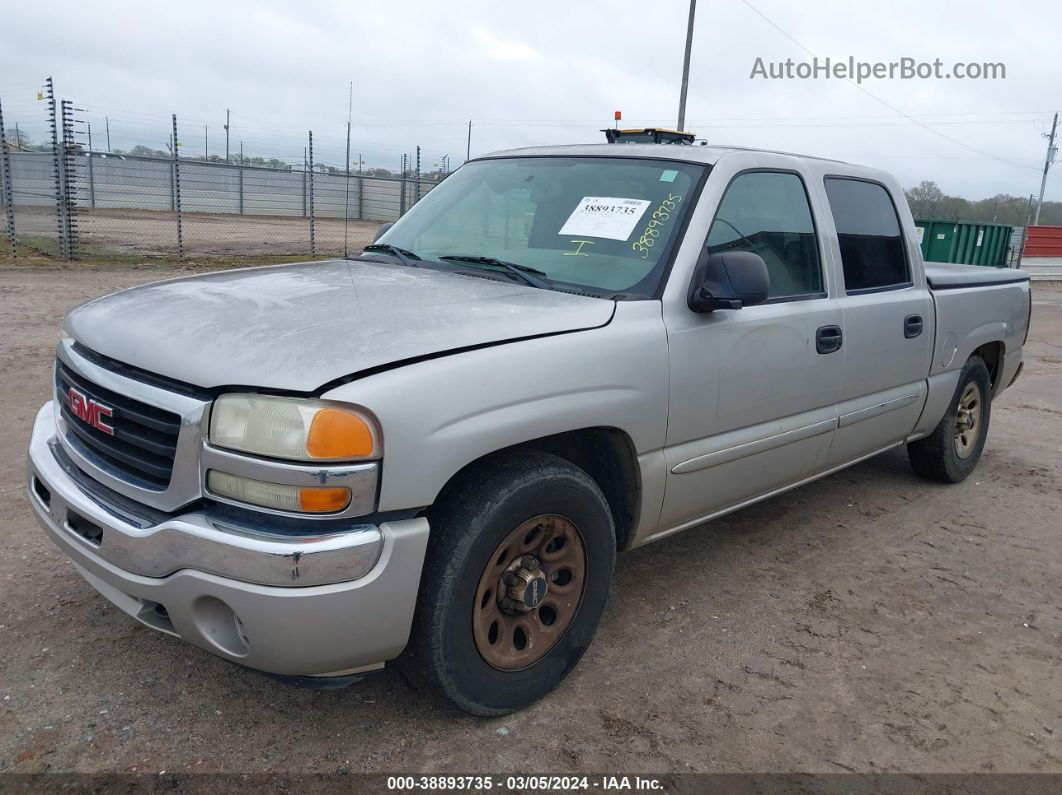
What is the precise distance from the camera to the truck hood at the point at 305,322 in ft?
7.57

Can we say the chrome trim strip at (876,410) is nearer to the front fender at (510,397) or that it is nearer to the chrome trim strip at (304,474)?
the front fender at (510,397)

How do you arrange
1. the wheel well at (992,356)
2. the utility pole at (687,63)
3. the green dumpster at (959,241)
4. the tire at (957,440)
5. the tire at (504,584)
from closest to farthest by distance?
the tire at (504,584) → the tire at (957,440) → the wheel well at (992,356) → the utility pole at (687,63) → the green dumpster at (959,241)

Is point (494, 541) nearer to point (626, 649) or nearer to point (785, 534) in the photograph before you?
point (626, 649)

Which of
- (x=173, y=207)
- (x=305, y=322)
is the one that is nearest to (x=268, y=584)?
(x=305, y=322)

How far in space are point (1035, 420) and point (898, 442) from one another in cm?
335

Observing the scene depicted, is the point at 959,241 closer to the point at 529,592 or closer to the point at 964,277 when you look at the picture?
the point at 964,277

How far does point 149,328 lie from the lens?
2605 millimetres

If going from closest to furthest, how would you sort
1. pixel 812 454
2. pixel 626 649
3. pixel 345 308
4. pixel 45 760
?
pixel 45 760 → pixel 345 308 → pixel 626 649 → pixel 812 454

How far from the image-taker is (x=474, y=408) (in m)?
2.41

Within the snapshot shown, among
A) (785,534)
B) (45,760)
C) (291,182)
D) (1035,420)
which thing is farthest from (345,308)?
(291,182)

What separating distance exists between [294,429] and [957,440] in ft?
14.8

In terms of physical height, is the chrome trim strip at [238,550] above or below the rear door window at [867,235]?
below

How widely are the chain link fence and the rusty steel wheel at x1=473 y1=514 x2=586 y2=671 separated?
906 centimetres

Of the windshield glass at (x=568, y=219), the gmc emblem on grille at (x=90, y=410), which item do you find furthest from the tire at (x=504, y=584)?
the gmc emblem on grille at (x=90, y=410)
